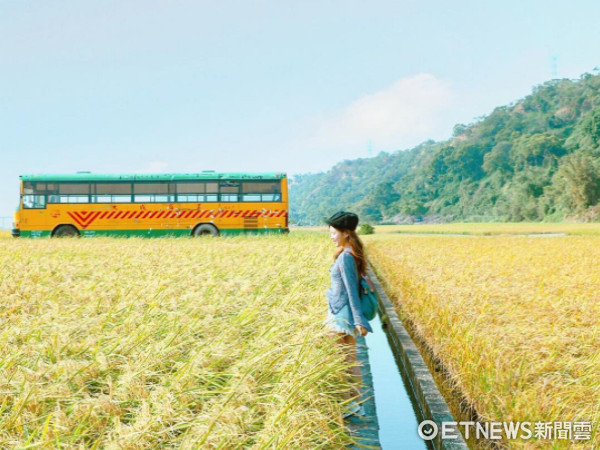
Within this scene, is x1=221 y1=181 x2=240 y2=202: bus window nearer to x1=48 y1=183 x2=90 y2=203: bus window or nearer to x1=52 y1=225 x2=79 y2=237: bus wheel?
x1=48 y1=183 x2=90 y2=203: bus window

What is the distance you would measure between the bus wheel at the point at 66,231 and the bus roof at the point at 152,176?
71.4 inches

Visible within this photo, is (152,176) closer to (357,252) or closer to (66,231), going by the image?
(66,231)

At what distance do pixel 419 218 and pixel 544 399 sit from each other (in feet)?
301

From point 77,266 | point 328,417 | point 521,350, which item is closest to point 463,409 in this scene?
point 521,350

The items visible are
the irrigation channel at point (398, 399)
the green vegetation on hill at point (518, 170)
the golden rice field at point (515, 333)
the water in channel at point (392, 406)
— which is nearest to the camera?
the irrigation channel at point (398, 399)

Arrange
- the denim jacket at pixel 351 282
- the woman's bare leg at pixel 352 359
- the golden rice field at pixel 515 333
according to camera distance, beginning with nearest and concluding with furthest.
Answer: the denim jacket at pixel 351 282 → the golden rice field at pixel 515 333 → the woman's bare leg at pixel 352 359

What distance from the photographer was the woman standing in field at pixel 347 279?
13.6 ft

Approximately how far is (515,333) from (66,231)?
19.1m

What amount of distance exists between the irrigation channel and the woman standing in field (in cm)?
28

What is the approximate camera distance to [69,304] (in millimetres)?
7367

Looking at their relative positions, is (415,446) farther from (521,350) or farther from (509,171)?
(509,171)

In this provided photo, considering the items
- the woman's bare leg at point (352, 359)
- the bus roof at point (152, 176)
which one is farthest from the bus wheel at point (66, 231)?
the woman's bare leg at point (352, 359)

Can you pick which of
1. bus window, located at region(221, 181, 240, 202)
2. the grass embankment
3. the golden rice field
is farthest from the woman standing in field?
bus window, located at region(221, 181, 240, 202)

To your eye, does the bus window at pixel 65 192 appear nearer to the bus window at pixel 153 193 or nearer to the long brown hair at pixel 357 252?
the bus window at pixel 153 193
